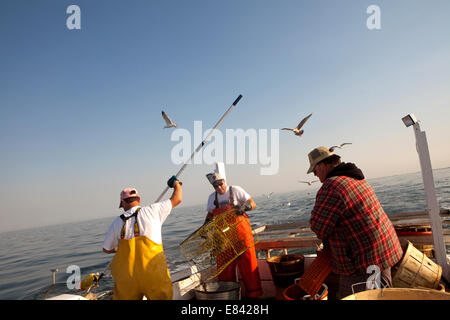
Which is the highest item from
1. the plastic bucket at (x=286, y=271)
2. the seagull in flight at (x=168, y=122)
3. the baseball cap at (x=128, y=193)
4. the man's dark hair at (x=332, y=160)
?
the seagull in flight at (x=168, y=122)

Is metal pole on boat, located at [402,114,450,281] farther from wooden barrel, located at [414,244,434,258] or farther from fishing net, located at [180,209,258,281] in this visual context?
fishing net, located at [180,209,258,281]

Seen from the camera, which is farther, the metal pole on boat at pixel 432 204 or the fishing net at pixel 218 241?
the fishing net at pixel 218 241

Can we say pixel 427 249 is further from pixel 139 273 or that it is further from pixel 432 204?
pixel 139 273

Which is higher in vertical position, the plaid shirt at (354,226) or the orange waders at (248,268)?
the plaid shirt at (354,226)

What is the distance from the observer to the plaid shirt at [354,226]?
8.09 feet

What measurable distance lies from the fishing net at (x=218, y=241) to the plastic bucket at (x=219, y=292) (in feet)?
0.50

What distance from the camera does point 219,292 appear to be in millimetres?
3242

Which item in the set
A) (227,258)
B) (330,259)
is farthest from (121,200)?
(330,259)

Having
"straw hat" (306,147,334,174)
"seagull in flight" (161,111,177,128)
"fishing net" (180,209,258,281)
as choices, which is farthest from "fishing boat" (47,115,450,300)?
"seagull in flight" (161,111,177,128)

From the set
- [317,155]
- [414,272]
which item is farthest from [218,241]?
[414,272]

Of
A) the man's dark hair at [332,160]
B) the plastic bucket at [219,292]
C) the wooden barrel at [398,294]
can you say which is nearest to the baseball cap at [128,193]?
the plastic bucket at [219,292]

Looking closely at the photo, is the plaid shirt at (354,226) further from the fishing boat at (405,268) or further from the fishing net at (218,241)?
the fishing net at (218,241)
